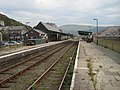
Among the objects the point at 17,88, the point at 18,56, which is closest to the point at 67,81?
the point at 17,88

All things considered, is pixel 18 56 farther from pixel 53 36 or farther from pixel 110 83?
pixel 53 36

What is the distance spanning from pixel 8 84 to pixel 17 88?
0.87m

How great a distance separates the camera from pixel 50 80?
11.3m

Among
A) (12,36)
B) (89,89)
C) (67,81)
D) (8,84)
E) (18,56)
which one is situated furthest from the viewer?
(12,36)

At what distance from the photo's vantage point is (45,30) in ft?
308

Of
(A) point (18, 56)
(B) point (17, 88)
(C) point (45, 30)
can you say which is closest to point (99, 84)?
(B) point (17, 88)

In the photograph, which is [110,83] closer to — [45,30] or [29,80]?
[29,80]

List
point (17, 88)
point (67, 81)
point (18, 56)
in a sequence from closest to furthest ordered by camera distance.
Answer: point (17, 88) → point (67, 81) → point (18, 56)

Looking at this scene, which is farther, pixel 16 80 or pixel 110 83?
pixel 16 80

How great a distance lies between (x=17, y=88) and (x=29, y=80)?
68.9 inches

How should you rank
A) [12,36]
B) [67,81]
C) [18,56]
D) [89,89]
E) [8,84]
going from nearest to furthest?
[89,89]
[8,84]
[67,81]
[18,56]
[12,36]

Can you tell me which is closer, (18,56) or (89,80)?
(89,80)

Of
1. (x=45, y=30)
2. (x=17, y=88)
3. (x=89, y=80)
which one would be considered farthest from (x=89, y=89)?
(x=45, y=30)

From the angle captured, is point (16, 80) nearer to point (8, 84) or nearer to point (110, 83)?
point (8, 84)
